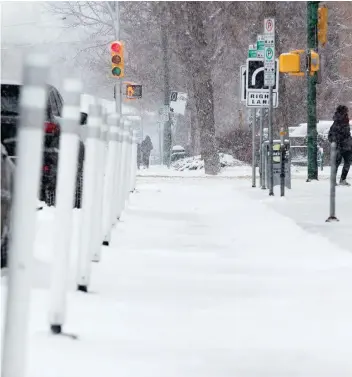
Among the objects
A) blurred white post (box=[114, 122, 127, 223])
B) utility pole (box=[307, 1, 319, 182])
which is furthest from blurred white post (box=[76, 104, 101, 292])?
utility pole (box=[307, 1, 319, 182])

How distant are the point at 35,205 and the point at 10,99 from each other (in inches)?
311

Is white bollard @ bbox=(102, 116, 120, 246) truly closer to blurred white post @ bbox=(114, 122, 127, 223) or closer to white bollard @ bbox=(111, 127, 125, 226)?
white bollard @ bbox=(111, 127, 125, 226)

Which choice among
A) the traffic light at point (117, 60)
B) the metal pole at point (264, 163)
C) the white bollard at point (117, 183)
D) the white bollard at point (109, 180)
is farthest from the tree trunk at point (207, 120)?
the white bollard at point (109, 180)

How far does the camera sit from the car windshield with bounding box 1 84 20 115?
1038 centimetres

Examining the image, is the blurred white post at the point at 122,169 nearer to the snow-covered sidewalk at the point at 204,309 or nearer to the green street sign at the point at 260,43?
the snow-covered sidewalk at the point at 204,309

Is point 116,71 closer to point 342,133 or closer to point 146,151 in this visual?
point 342,133

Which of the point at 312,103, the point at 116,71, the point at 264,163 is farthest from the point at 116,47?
the point at 312,103

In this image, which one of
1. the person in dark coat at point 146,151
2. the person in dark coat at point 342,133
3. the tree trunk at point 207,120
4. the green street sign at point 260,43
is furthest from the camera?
the person in dark coat at point 146,151

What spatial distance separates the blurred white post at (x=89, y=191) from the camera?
5582 millimetres

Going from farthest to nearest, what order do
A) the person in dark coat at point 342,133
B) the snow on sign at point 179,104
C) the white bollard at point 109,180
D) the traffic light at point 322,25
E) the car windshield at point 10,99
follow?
1. the snow on sign at point 179,104
2. the person in dark coat at point 342,133
3. the traffic light at point 322,25
4. the car windshield at point 10,99
5. the white bollard at point 109,180

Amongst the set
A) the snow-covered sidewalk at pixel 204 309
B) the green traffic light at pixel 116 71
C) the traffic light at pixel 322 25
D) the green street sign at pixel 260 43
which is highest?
the traffic light at pixel 322 25

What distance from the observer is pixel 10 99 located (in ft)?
34.7

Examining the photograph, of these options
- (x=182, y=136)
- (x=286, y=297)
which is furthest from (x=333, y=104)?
(x=286, y=297)

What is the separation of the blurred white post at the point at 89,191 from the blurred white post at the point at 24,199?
8.98 ft
